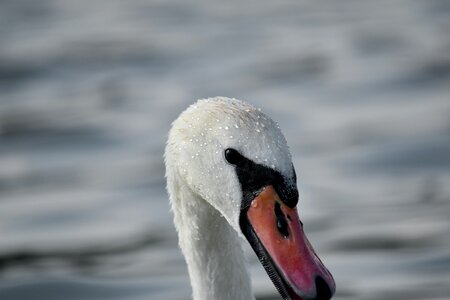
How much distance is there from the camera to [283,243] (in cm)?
646

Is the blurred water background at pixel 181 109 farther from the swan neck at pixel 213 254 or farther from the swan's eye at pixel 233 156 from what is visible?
A: the swan's eye at pixel 233 156

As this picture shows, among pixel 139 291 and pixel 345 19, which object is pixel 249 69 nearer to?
pixel 345 19

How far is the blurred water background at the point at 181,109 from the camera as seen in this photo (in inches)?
426

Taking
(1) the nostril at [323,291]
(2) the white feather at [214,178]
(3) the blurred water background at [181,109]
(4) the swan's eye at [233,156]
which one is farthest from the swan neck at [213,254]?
(3) the blurred water background at [181,109]

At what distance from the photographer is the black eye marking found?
645 centimetres

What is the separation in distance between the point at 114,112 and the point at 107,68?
1.73 m

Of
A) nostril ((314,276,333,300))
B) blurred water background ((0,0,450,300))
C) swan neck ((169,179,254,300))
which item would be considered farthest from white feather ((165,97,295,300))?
blurred water background ((0,0,450,300))

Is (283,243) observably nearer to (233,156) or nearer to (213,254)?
(233,156)

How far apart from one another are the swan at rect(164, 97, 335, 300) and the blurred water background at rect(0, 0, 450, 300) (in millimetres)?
2799

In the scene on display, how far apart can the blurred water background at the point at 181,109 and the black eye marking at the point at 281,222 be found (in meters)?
3.51

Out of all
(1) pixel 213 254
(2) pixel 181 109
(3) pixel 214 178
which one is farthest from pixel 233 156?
(2) pixel 181 109

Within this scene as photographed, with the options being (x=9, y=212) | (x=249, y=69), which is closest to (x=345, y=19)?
(x=249, y=69)

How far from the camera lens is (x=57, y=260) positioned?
11.1m

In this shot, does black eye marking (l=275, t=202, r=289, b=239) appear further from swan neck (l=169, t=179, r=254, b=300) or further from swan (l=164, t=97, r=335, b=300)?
swan neck (l=169, t=179, r=254, b=300)
